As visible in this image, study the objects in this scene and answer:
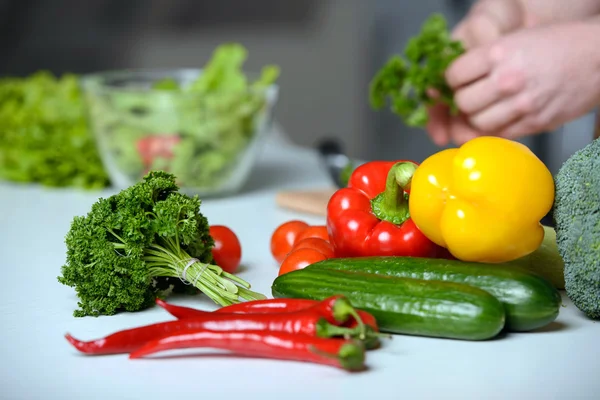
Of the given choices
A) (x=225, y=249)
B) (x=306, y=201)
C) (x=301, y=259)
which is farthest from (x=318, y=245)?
(x=306, y=201)

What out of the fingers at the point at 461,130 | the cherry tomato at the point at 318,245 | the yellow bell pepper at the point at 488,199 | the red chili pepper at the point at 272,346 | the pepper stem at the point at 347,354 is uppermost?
the fingers at the point at 461,130

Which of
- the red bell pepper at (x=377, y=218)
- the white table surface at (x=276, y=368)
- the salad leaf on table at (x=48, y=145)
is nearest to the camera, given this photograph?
the white table surface at (x=276, y=368)

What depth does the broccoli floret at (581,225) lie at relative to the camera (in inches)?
45.8

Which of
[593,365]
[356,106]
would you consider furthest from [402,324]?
[356,106]

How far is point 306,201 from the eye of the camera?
216cm

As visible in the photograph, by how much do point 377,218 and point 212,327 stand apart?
0.43 m

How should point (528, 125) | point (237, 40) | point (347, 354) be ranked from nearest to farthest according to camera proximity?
point (347, 354), point (528, 125), point (237, 40)

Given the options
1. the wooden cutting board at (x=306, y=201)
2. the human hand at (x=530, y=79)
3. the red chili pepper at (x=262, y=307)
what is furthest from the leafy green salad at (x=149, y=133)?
the red chili pepper at (x=262, y=307)

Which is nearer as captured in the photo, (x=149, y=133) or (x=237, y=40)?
(x=149, y=133)

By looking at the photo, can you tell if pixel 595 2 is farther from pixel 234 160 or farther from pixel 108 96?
pixel 108 96

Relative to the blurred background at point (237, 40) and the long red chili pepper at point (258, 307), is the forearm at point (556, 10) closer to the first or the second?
the long red chili pepper at point (258, 307)

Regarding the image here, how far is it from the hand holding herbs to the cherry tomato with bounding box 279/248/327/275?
1.01m

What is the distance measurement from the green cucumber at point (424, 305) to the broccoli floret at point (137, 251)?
0.70 ft

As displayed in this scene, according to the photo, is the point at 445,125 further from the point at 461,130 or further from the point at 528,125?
the point at 528,125
